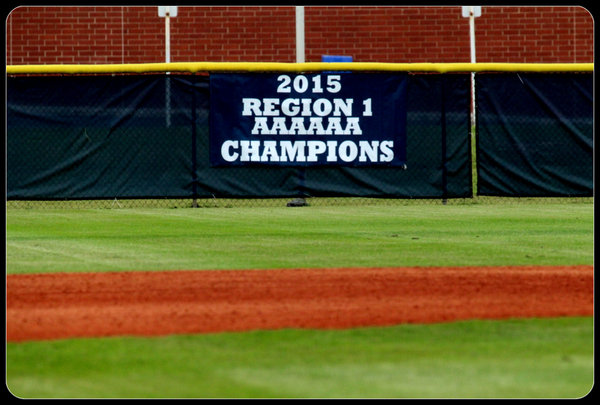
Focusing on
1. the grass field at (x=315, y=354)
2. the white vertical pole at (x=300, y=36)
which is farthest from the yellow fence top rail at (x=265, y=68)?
the grass field at (x=315, y=354)

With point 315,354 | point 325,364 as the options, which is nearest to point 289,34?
point 315,354

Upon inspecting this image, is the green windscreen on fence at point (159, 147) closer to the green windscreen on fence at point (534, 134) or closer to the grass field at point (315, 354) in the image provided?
the green windscreen on fence at point (534, 134)

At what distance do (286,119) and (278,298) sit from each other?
799 cm

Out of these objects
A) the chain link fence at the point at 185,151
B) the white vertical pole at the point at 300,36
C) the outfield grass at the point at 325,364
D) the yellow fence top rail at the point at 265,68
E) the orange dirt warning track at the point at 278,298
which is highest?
the white vertical pole at the point at 300,36

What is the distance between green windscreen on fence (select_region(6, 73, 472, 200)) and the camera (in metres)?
14.6

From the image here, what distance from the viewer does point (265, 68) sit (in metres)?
14.7

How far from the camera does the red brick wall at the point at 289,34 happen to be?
75.5ft

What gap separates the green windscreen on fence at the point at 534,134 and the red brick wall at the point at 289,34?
8357 millimetres

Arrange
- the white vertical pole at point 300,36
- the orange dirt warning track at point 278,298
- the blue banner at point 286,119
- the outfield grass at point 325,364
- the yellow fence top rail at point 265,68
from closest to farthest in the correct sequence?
the outfield grass at point 325,364 < the orange dirt warning track at point 278,298 < the yellow fence top rail at point 265,68 < the blue banner at point 286,119 < the white vertical pole at point 300,36

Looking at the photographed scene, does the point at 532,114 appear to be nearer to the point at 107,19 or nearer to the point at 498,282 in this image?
the point at 498,282

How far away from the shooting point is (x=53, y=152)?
576 inches

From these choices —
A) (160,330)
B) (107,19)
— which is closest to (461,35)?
(107,19)

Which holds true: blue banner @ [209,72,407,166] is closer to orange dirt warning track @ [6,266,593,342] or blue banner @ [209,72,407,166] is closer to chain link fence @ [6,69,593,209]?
chain link fence @ [6,69,593,209]

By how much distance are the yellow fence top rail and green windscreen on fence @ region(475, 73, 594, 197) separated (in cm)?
13
